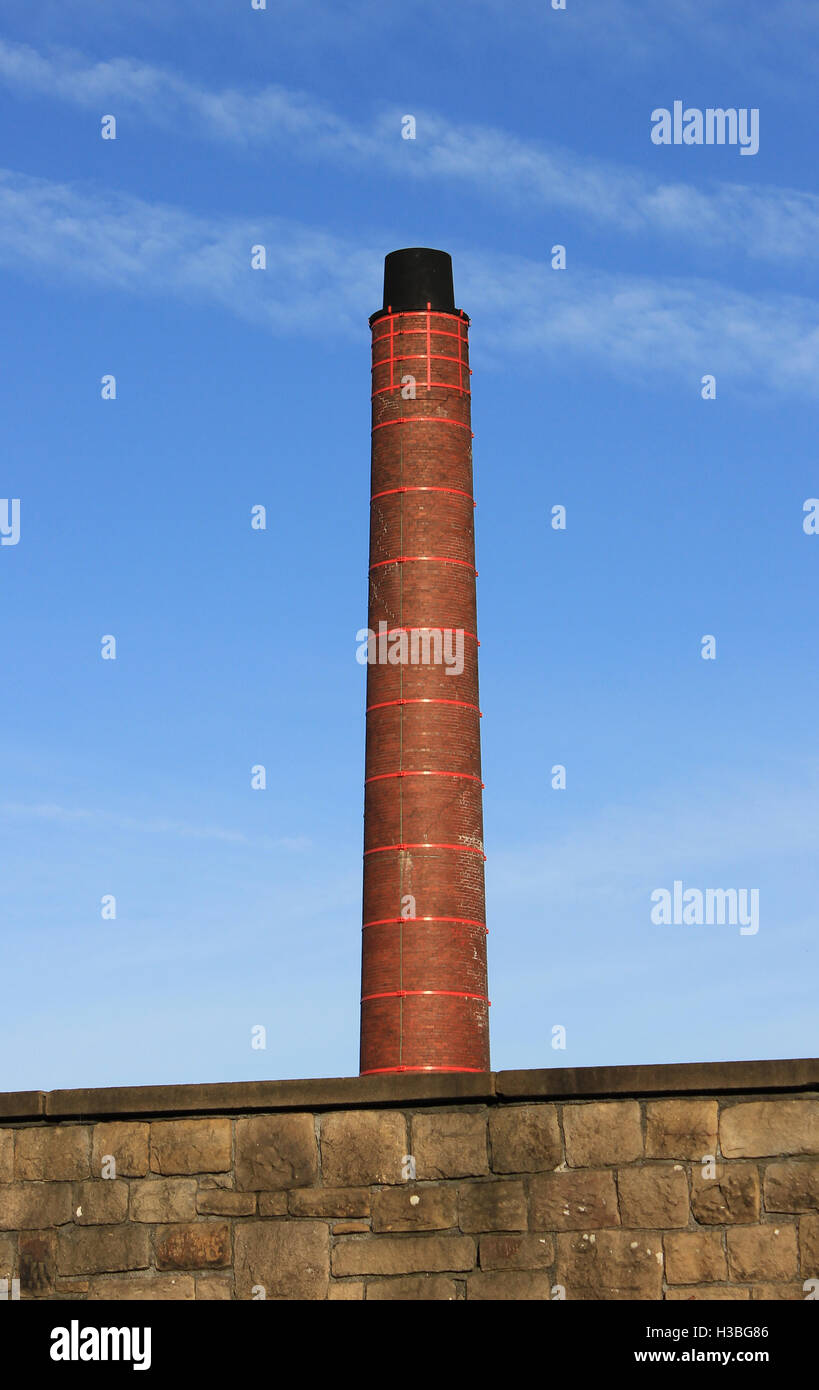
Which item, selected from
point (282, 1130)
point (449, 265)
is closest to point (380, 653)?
point (449, 265)

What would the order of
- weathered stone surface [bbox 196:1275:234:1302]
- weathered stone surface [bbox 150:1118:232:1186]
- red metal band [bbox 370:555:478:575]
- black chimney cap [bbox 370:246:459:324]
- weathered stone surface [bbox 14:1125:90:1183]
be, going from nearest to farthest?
weathered stone surface [bbox 196:1275:234:1302] < weathered stone surface [bbox 150:1118:232:1186] < weathered stone surface [bbox 14:1125:90:1183] < red metal band [bbox 370:555:478:575] < black chimney cap [bbox 370:246:459:324]

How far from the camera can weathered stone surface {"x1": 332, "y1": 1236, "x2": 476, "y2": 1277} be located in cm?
734

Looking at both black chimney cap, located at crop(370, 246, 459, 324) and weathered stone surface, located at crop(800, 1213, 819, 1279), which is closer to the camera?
weathered stone surface, located at crop(800, 1213, 819, 1279)

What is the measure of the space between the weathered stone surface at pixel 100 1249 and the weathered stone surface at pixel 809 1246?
2.84m

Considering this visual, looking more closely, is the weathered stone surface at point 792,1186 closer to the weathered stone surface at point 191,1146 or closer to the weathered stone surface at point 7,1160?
the weathered stone surface at point 191,1146

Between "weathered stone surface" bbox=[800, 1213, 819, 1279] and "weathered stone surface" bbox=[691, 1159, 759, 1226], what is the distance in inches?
7.6

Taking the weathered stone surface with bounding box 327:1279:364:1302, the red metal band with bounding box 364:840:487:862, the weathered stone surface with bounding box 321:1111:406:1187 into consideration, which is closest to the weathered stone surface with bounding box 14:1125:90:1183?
the weathered stone surface with bounding box 321:1111:406:1187

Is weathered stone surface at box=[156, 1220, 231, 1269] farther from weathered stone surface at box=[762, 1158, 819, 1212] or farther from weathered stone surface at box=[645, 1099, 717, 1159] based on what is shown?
weathered stone surface at box=[762, 1158, 819, 1212]

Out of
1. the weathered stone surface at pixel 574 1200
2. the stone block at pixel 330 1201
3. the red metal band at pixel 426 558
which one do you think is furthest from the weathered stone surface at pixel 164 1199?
the red metal band at pixel 426 558

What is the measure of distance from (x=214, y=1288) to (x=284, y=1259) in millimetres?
354

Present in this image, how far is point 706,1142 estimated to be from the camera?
23.4ft

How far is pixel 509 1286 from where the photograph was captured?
7.24m
